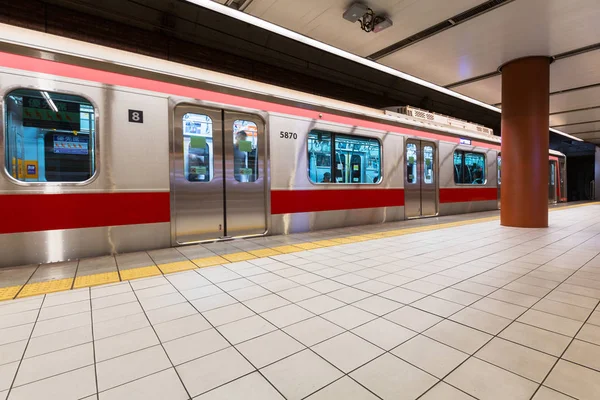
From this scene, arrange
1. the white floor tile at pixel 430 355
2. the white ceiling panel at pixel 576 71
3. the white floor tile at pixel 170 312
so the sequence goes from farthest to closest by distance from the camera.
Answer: the white ceiling panel at pixel 576 71 < the white floor tile at pixel 170 312 < the white floor tile at pixel 430 355

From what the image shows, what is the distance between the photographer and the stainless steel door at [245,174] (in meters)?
5.03

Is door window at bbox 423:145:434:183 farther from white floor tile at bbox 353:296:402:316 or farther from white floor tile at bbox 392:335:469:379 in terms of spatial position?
white floor tile at bbox 392:335:469:379

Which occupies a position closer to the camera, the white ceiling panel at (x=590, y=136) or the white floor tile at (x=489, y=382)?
the white floor tile at (x=489, y=382)

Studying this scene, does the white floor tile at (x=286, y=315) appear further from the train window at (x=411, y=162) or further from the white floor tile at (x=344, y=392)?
the train window at (x=411, y=162)

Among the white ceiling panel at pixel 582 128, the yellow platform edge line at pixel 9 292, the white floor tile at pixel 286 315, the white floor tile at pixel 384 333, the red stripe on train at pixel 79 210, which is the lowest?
the white floor tile at pixel 384 333

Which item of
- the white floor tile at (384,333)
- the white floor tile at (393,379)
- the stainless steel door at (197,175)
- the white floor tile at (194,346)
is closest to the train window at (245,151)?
the stainless steel door at (197,175)

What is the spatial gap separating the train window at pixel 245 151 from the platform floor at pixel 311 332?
1968 mm

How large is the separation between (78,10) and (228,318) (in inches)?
252

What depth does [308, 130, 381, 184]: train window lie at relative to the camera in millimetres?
6113

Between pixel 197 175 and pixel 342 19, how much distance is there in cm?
330

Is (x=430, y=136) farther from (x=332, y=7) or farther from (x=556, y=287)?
(x=556, y=287)

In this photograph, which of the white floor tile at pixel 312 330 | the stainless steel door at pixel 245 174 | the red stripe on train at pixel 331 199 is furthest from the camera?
the red stripe on train at pixel 331 199

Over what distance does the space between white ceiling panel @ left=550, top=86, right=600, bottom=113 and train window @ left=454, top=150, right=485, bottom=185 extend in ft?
8.04

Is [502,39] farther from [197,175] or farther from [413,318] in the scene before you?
[197,175]
